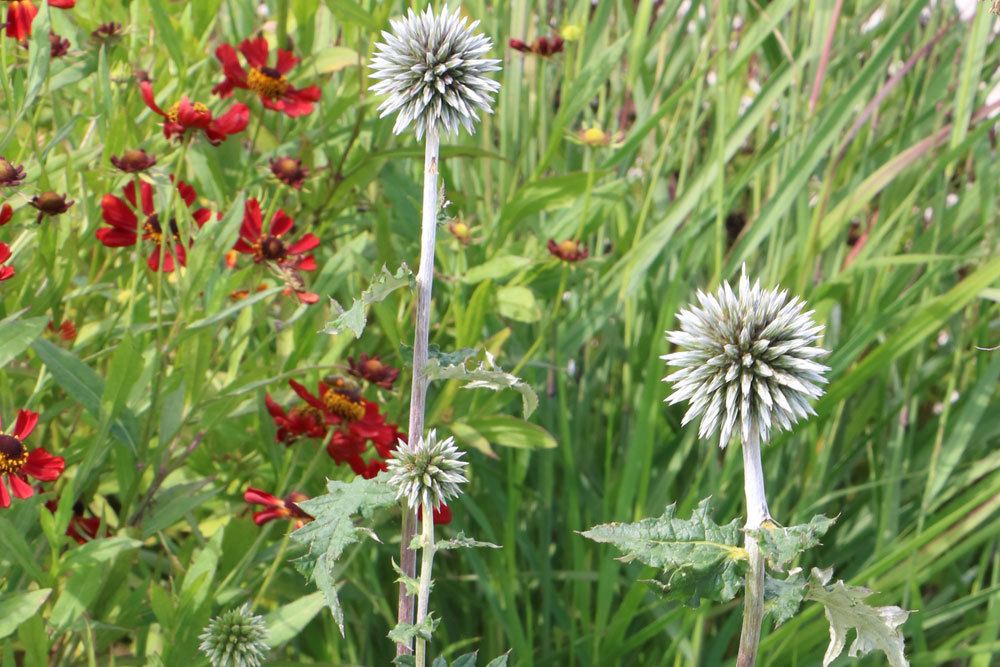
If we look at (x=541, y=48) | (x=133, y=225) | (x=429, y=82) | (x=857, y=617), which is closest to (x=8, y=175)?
(x=133, y=225)

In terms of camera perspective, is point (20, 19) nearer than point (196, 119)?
No

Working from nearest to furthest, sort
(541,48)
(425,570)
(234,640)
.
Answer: (425,570)
(234,640)
(541,48)

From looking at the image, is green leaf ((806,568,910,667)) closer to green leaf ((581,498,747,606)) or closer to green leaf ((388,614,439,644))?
green leaf ((581,498,747,606))

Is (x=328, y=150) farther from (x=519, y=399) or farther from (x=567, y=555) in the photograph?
(x=567, y=555)

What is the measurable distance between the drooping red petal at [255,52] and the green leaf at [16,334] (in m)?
0.56

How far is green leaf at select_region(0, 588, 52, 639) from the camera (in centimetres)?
117

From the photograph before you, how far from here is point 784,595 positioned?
Result: 910 mm

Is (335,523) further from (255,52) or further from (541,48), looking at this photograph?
(541,48)

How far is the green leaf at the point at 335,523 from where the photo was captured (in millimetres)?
983

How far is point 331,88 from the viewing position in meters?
2.03

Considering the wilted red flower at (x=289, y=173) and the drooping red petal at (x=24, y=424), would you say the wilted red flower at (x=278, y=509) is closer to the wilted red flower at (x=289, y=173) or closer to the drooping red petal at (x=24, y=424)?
the drooping red petal at (x=24, y=424)

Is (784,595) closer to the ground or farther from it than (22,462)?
closer to the ground

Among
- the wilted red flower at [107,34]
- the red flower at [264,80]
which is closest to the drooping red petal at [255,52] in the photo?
the red flower at [264,80]

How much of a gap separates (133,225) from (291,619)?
1.64ft
